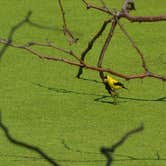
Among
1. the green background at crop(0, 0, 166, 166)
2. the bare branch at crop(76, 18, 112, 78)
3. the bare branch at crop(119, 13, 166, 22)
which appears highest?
the bare branch at crop(119, 13, 166, 22)

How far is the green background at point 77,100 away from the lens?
9.47ft

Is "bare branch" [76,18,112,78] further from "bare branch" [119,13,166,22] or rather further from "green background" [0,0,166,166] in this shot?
"bare branch" [119,13,166,22]

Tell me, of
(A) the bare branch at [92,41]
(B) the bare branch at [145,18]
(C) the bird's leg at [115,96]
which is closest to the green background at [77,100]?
(C) the bird's leg at [115,96]

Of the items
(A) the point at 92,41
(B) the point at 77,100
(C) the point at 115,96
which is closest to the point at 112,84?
(C) the point at 115,96

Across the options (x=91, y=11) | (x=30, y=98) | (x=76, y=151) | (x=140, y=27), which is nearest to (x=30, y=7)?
(x=91, y=11)

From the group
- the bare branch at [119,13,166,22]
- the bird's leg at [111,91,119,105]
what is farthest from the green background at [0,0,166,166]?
the bare branch at [119,13,166,22]

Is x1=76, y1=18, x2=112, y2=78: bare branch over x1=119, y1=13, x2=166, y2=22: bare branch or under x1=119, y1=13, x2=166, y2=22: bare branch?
under

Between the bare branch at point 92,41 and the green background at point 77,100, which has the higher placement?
the bare branch at point 92,41

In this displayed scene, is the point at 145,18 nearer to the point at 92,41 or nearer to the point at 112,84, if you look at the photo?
the point at 92,41

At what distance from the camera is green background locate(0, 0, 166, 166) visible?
A: 9.47ft

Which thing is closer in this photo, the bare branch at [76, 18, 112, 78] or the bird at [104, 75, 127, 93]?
the bare branch at [76, 18, 112, 78]

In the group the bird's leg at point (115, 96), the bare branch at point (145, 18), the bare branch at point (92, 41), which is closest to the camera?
the bare branch at point (145, 18)

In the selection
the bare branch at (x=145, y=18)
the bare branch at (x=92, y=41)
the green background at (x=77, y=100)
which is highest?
the bare branch at (x=145, y=18)

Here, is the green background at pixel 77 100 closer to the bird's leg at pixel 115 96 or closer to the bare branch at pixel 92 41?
the bird's leg at pixel 115 96
